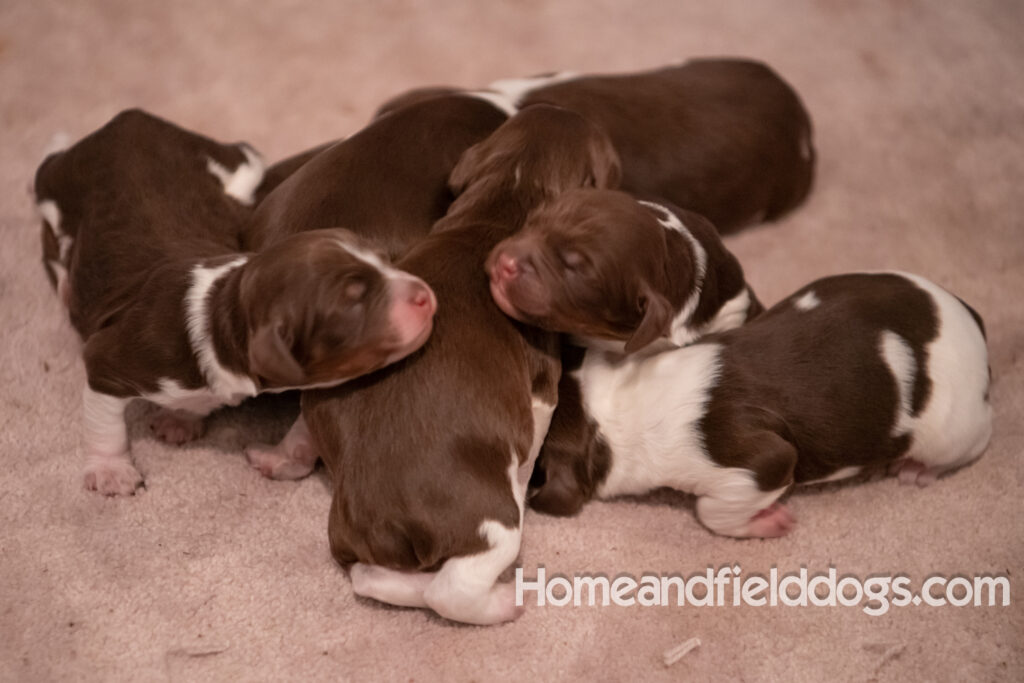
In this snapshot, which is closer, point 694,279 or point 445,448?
point 445,448

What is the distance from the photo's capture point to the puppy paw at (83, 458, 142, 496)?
8.91 ft

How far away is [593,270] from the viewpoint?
249 centimetres

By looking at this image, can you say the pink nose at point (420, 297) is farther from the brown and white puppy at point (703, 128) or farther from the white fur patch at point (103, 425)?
the brown and white puppy at point (703, 128)

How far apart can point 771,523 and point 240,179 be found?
1.86 meters

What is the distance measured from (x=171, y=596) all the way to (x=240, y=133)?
78.3 inches

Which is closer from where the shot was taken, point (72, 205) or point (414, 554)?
point (414, 554)

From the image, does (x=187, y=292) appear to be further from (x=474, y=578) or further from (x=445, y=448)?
(x=474, y=578)

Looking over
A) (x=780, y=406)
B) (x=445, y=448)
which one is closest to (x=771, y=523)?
(x=780, y=406)

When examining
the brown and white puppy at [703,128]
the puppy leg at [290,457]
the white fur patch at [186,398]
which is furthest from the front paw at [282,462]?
the brown and white puppy at [703,128]

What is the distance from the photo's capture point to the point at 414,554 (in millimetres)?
2340

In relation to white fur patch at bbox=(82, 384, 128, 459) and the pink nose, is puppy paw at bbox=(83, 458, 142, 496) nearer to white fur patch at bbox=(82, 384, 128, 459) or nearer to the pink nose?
white fur patch at bbox=(82, 384, 128, 459)

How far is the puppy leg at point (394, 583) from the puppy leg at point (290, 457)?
0.44 m

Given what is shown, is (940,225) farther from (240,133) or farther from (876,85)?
(240,133)

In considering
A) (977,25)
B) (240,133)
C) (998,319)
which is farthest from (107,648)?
(977,25)
